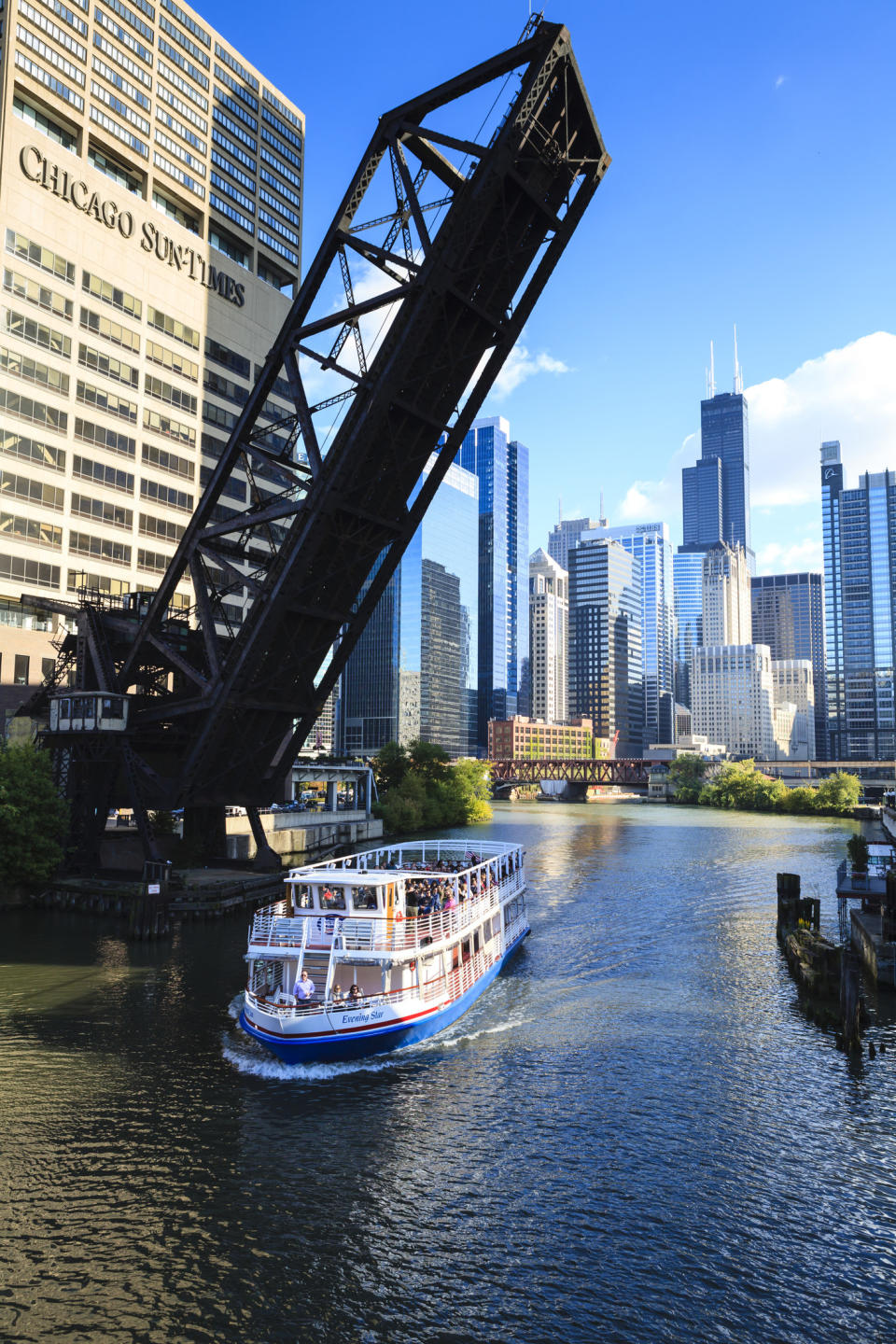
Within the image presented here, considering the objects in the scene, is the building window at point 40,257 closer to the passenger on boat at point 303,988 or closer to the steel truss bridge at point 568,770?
the passenger on boat at point 303,988

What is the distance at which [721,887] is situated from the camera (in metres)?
56.6

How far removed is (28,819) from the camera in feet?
143

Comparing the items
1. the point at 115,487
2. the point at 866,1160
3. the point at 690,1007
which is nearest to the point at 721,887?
the point at 690,1007

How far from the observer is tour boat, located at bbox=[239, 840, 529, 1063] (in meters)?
23.4

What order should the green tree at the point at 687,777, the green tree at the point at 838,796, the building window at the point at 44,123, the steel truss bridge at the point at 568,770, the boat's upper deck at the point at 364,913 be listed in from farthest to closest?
the steel truss bridge at the point at 568,770, the green tree at the point at 687,777, the green tree at the point at 838,796, the building window at the point at 44,123, the boat's upper deck at the point at 364,913

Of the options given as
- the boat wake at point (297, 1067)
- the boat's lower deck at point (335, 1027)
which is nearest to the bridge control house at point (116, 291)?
the boat wake at point (297, 1067)

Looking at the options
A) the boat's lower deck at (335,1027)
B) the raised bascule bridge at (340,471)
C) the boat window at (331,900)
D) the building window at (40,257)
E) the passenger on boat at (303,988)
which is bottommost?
the boat's lower deck at (335,1027)

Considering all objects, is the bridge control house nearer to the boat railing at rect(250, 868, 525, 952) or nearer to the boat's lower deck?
the boat railing at rect(250, 868, 525, 952)

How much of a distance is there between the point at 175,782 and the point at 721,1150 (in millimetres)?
32078

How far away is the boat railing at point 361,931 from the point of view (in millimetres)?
25031

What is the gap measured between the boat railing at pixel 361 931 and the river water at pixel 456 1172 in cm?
274

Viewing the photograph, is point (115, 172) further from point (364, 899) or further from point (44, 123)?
point (364, 899)

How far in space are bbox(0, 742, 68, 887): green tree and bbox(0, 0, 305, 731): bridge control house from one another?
925 centimetres

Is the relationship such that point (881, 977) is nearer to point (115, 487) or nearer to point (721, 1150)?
point (721, 1150)
